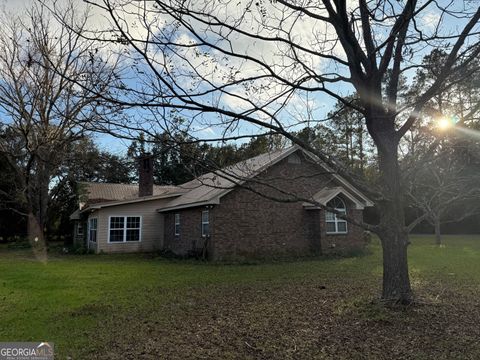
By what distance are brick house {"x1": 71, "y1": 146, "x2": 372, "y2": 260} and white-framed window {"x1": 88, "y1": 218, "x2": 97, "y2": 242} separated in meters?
0.39

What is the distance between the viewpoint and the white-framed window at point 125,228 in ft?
72.7

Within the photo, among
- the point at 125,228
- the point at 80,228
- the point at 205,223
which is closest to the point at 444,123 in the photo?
the point at 205,223

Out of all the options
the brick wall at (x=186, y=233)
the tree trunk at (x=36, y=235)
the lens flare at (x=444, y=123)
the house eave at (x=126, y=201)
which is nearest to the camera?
the lens flare at (x=444, y=123)

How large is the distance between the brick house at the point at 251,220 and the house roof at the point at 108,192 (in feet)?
12.1

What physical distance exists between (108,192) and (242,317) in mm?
23314

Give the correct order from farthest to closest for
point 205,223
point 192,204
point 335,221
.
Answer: point 335,221, point 192,204, point 205,223

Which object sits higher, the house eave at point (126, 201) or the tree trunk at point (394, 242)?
the house eave at point (126, 201)

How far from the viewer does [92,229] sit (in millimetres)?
23609

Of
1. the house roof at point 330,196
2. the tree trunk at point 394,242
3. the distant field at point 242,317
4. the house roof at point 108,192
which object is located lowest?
the distant field at point 242,317

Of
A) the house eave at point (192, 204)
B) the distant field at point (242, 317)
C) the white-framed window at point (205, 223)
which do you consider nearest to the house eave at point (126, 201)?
the house eave at point (192, 204)

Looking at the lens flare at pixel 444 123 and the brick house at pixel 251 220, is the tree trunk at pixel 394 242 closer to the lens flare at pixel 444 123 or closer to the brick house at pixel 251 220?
the lens flare at pixel 444 123

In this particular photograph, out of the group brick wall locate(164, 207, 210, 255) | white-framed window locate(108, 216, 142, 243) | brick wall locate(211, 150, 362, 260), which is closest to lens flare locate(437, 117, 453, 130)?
Answer: brick wall locate(211, 150, 362, 260)

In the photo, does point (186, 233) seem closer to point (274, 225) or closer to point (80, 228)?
point (274, 225)

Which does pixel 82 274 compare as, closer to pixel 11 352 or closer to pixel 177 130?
pixel 11 352
